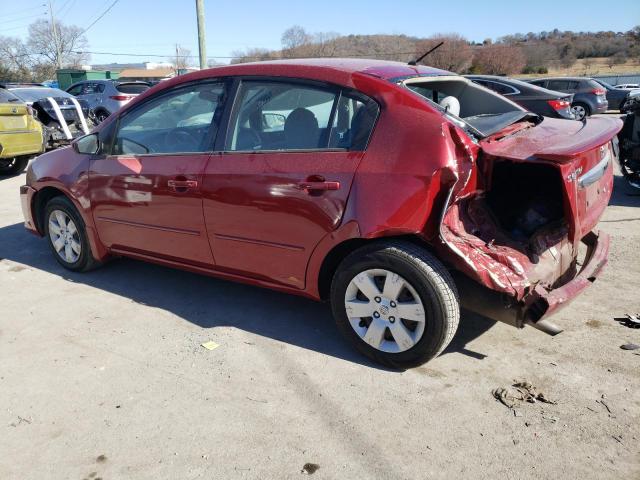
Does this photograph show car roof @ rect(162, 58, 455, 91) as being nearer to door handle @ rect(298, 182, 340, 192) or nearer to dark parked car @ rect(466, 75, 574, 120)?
door handle @ rect(298, 182, 340, 192)

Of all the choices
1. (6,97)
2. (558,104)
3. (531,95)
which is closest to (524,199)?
(558,104)

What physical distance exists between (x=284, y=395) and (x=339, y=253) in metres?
0.91

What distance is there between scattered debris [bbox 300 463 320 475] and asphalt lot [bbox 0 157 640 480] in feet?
0.11

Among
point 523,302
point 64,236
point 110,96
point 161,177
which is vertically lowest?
point 64,236

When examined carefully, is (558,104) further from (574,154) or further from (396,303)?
(396,303)

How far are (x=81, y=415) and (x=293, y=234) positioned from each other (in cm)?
154

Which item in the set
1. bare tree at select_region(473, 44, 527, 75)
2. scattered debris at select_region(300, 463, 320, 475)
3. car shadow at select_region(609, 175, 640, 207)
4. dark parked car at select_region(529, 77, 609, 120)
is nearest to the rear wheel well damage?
scattered debris at select_region(300, 463, 320, 475)

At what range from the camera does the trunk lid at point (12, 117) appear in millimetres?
8867

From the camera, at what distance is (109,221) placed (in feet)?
14.3

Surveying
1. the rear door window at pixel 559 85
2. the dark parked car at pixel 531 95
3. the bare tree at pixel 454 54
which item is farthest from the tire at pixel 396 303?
the bare tree at pixel 454 54

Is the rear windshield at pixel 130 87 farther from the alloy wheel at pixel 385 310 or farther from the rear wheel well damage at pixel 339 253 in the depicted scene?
the alloy wheel at pixel 385 310

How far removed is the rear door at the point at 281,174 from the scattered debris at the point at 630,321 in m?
2.09

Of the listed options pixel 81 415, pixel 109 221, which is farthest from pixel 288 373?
pixel 109 221

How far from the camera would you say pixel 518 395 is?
2885mm
